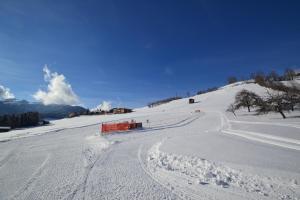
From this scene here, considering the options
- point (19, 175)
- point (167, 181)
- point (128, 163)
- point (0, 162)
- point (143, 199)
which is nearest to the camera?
point (143, 199)

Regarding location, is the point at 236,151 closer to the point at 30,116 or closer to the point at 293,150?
the point at 293,150

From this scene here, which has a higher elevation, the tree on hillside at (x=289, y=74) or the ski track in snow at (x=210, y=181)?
the tree on hillside at (x=289, y=74)

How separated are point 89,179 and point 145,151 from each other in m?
6.15

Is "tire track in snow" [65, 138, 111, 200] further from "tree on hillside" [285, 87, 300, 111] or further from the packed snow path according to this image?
"tree on hillside" [285, 87, 300, 111]

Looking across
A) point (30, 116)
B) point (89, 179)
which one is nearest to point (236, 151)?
point (89, 179)

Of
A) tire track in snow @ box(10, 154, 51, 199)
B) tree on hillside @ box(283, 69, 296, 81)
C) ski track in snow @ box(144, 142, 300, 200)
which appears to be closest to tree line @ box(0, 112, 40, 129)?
tire track in snow @ box(10, 154, 51, 199)

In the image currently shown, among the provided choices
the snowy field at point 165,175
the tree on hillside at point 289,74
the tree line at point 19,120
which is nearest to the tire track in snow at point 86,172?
the snowy field at point 165,175

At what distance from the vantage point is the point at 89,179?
8.82 meters

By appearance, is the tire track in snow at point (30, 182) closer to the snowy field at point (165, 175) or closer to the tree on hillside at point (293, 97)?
the snowy field at point (165, 175)

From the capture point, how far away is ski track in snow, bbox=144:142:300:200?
698cm

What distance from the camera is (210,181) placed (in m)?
8.19

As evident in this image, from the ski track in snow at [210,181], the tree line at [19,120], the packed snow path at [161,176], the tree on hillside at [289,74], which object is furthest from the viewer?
the tree on hillside at [289,74]

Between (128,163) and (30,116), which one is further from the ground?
(30,116)

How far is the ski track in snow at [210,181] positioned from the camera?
6.98 metres
